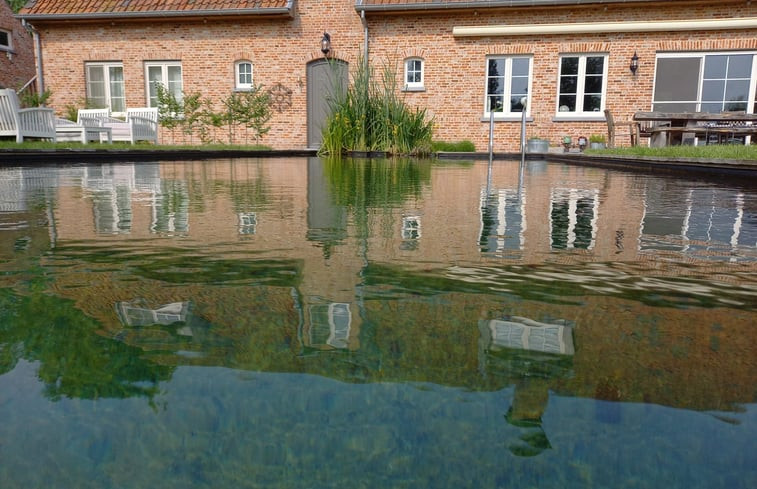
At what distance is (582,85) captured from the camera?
12688mm

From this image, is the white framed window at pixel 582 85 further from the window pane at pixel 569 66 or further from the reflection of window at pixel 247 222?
the reflection of window at pixel 247 222

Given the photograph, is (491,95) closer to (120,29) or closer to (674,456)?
(120,29)

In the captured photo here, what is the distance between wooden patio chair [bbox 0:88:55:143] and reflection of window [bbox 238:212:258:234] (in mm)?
7078

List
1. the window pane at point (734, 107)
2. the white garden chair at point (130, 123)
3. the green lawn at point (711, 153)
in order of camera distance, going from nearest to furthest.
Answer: the green lawn at point (711, 153), the white garden chair at point (130, 123), the window pane at point (734, 107)

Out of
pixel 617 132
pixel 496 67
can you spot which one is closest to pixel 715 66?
pixel 617 132

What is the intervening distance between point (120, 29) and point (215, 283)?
587 inches

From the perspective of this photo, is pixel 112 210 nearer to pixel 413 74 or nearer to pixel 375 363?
pixel 375 363

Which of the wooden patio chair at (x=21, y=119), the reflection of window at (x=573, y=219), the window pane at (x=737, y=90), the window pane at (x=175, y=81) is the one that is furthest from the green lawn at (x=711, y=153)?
→ the window pane at (x=175, y=81)

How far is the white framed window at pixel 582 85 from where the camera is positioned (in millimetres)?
12602

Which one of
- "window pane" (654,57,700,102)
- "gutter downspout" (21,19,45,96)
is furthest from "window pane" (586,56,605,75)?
"gutter downspout" (21,19,45,96)

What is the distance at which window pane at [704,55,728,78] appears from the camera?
483 inches

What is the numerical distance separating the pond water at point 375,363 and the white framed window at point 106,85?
1424 centimetres

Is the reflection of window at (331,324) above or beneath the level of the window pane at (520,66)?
beneath

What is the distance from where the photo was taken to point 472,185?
Result: 4074mm
